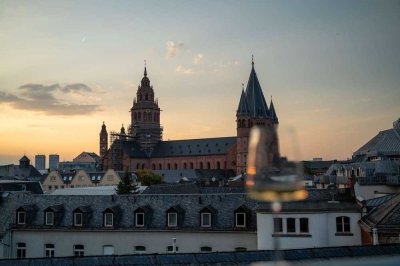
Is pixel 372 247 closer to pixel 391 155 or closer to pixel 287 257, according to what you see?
pixel 287 257

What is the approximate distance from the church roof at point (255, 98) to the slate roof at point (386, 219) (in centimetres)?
11682

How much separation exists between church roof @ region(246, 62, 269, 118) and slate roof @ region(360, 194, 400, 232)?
11682 centimetres

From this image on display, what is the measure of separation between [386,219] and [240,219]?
11.0 metres

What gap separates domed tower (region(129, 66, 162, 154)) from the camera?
171875 millimetres

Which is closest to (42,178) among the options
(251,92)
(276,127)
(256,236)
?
(251,92)

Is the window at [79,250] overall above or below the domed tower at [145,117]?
below

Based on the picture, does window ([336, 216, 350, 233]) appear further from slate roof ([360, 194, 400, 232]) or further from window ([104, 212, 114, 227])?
window ([104, 212, 114, 227])

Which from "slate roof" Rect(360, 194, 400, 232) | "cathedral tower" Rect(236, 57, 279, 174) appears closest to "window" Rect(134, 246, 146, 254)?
"slate roof" Rect(360, 194, 400, 232)

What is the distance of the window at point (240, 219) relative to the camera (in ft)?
101

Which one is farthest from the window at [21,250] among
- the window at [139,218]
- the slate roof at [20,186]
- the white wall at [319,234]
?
the slate roof at [20,186]

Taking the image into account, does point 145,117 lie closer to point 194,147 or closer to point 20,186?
point 194,147

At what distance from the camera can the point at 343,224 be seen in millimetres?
27031

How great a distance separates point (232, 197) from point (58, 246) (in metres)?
12.1

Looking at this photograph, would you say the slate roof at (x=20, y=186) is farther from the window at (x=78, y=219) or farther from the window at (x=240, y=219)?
the window at (x=240, y=219)
